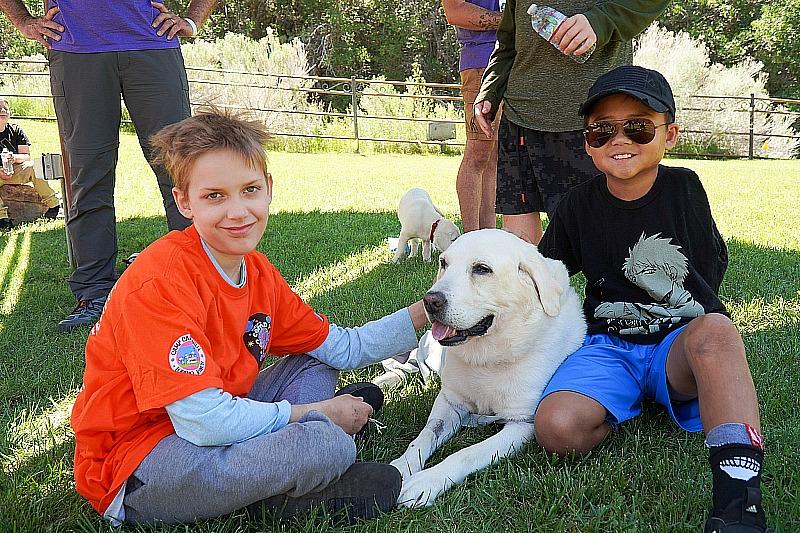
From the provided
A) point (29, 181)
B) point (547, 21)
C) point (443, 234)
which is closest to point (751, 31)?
point (443, 234)

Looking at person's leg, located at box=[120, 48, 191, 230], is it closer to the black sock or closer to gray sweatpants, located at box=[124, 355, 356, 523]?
gray sweatpants, located at box=[124, 355, 356, 523]

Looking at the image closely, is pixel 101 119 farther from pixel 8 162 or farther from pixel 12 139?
pixel 12 139

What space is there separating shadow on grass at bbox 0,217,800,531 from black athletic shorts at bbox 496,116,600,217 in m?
1.02

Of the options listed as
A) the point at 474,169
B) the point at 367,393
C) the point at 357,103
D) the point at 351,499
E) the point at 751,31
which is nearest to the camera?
the point at 351,499

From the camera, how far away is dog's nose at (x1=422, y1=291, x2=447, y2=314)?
89.7 inches

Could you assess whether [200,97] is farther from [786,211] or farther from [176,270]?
[176,270]

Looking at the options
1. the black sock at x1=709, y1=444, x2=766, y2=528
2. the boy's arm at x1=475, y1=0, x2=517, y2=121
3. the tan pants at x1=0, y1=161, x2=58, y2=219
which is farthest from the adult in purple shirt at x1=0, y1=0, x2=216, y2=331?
the tan pants at x1=0, y1=161, x2=58, y2=219

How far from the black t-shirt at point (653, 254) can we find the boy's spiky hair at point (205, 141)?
121cm

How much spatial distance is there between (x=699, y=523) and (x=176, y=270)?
60.2 inches

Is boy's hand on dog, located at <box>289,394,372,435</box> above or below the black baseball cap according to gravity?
below

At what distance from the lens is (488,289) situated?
2.35 meters

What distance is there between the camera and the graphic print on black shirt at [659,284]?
2.41m

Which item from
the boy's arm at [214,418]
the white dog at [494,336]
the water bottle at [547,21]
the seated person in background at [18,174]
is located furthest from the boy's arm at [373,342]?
the seated person in background at [18,174]

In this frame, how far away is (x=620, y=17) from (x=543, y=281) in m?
1.21
